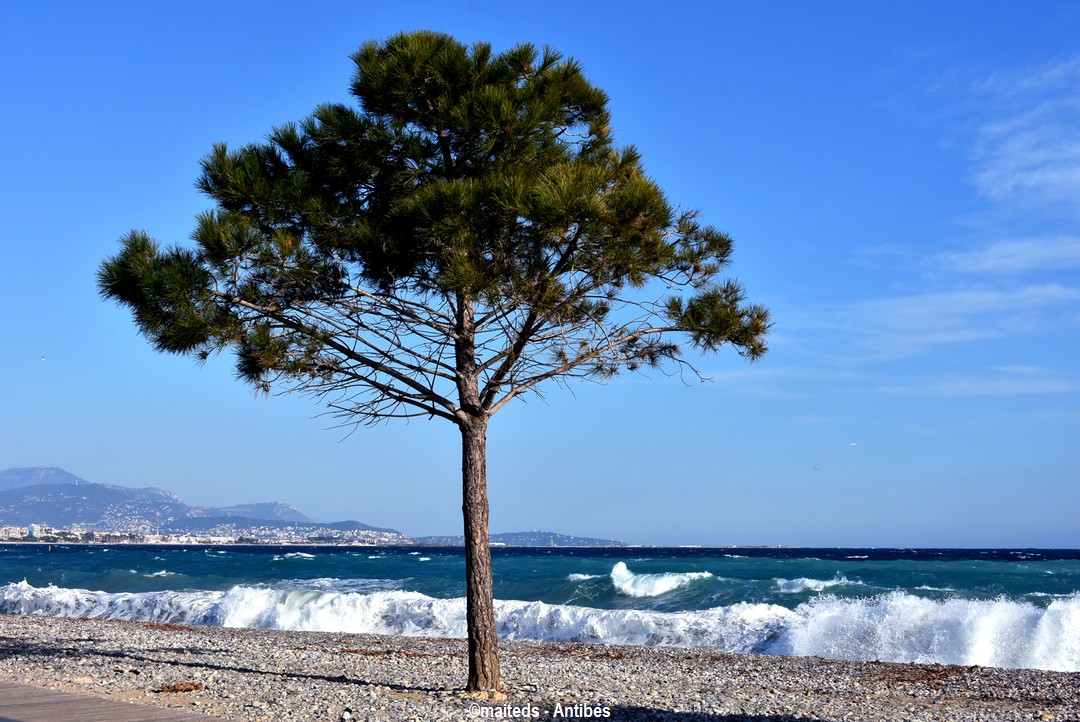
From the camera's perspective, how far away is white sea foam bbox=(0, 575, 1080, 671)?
19.3 metres

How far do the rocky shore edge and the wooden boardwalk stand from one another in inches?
18.1

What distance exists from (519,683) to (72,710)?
15.2ft

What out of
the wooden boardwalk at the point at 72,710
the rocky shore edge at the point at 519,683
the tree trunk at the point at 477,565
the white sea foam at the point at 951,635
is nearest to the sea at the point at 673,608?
the white sea foam at the point at 951,635

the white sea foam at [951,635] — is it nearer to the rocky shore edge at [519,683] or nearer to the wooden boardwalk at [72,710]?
the rocky shore edge at [519,683]

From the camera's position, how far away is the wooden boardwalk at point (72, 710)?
6715 millimetres

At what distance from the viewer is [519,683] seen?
1014 cm

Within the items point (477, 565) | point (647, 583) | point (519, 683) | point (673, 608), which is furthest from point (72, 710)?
point (647, 583)

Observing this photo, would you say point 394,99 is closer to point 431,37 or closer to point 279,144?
point 431,37

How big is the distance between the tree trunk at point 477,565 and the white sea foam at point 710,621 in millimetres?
12470

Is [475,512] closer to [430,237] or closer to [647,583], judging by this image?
[430,237]

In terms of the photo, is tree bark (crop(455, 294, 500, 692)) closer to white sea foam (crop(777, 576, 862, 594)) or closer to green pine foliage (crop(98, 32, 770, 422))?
green pine foliage (crop(98, 32, 770, 422))

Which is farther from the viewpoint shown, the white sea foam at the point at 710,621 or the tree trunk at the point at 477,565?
the white sea foam at the point at 710,621

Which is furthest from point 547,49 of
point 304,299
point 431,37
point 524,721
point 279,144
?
point 524,721

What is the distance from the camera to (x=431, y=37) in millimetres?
9219
